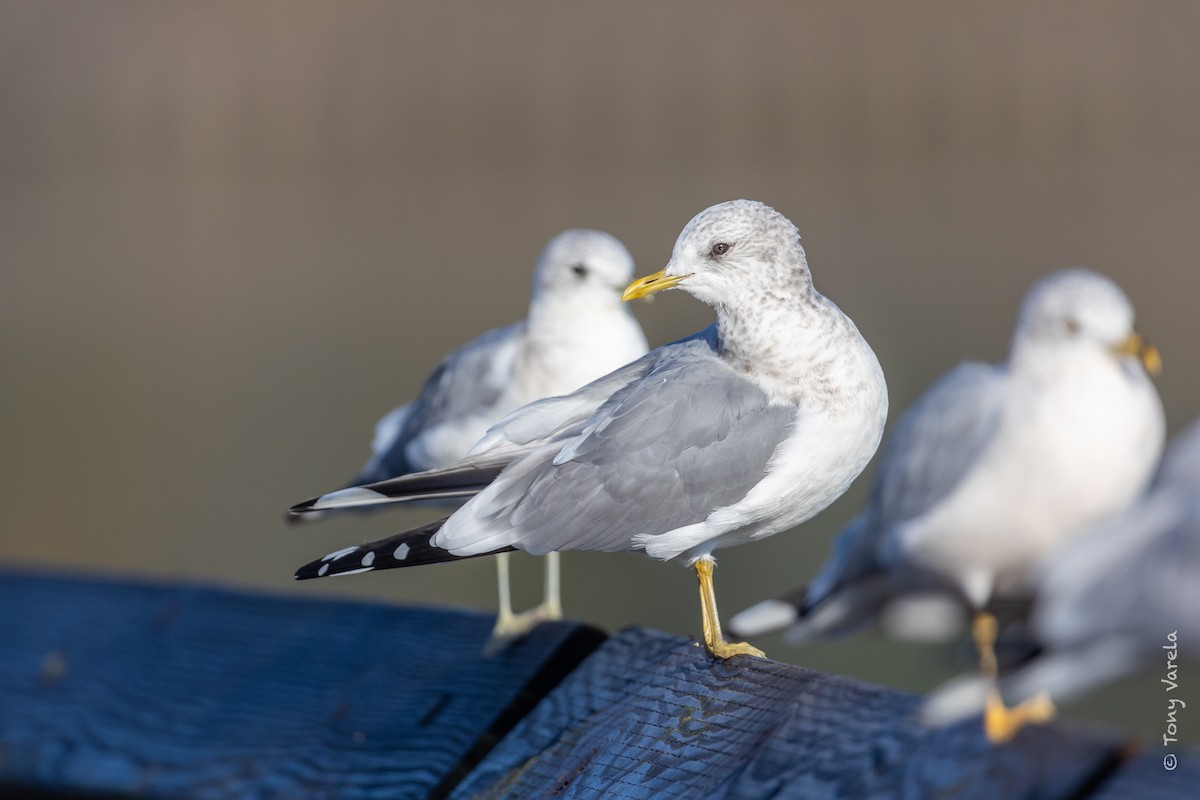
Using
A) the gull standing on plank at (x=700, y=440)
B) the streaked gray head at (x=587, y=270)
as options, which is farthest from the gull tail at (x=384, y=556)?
the streaked gray head at (x=587, y=270)

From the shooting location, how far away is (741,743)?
1958mm

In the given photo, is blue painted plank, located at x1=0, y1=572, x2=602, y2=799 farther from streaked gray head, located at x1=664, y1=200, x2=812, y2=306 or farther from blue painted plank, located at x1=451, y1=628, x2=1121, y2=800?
streaked gray head, located at x1=664, y1=200, x2=812, y2=306

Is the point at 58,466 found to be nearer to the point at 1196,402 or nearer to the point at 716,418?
the point at 1196,402

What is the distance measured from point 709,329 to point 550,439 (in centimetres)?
33

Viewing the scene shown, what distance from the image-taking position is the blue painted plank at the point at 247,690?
2428mm

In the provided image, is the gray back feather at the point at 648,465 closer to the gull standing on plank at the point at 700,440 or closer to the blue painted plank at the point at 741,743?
the gull standing on plank at the point at 700,440

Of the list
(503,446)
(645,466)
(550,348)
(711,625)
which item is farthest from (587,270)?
(711,625)

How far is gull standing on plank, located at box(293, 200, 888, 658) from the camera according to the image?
2316 mm

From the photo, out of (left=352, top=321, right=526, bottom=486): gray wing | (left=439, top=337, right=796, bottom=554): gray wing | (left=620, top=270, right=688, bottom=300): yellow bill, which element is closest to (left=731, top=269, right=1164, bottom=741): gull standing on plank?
(left=439, top=337, right=796, bottom=554): gray wing

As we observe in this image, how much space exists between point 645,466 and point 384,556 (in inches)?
17.3

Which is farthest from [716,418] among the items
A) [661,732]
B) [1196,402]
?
[1196,402]

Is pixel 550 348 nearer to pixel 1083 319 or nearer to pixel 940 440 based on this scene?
pixel 940 440

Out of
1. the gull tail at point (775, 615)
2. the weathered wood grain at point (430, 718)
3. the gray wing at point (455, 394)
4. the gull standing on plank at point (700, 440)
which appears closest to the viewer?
the weathered wood grain at point (430, 718)

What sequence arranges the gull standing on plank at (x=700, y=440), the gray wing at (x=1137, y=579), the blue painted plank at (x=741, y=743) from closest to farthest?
the gray wing at (x=1137, y=579)
the blue painted plank at (x=741, y=743)
the gull standing on plank at (x=700, y=440)
